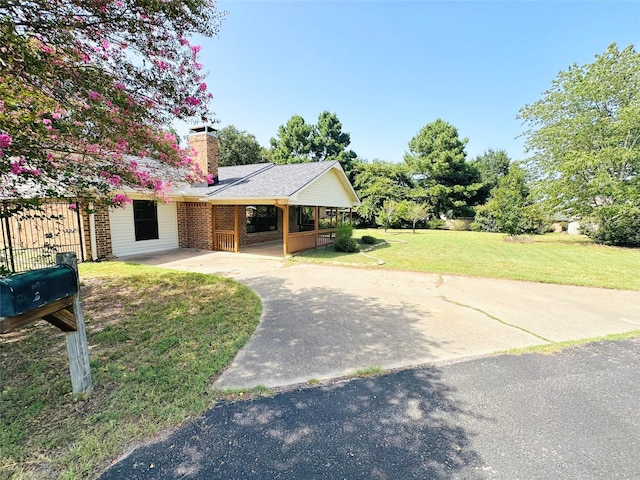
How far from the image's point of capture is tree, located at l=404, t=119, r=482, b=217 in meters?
30.4

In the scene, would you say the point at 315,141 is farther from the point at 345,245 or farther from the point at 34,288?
the point at 34,288

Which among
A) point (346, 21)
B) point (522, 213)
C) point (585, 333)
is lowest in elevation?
point (585, 333)

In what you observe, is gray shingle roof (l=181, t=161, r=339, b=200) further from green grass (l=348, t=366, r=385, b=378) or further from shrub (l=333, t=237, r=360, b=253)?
green grass (l=348, t=366, r=385, b=378)

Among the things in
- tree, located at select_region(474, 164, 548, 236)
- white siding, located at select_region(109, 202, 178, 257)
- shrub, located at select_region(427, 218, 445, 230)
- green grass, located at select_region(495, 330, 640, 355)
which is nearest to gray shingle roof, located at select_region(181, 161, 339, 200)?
white siding, located at select_region(109, 202, 178, 257)

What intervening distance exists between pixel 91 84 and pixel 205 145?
9.44 meters

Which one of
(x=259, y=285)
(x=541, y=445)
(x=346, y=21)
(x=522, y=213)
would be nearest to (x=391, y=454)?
(x=541, y=445)

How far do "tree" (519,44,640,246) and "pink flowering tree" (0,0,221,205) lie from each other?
20.9 m

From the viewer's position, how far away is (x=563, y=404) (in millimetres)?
2812

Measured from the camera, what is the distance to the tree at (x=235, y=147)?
28.4 m

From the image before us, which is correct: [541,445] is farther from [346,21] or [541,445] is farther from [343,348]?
[346,21]

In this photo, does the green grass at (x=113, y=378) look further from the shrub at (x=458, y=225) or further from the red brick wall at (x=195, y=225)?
the shrub at (x=458, y=225)

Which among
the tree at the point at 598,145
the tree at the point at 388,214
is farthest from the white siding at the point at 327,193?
the tree at the point at 598,145

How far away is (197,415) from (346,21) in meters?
11.2

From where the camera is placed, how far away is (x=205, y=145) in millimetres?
12820
